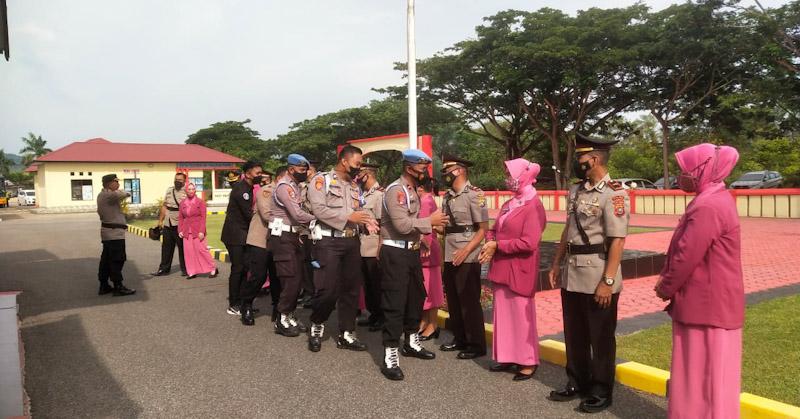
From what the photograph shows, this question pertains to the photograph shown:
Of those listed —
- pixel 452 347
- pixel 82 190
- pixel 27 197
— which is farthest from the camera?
pixel 27 197

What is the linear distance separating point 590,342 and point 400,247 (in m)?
1.55

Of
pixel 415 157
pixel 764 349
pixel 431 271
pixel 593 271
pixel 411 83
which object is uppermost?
pixel 411 83

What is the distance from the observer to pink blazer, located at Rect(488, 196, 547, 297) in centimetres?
434

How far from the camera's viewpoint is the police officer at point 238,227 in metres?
6.83

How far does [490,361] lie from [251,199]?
3507mm

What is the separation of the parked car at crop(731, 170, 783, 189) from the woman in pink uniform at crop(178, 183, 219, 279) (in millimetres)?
28664

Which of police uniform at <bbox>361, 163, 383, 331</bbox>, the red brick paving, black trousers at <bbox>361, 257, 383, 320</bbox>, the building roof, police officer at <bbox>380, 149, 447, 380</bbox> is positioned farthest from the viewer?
the building roof

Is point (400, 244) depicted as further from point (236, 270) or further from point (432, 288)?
point (236, 270)

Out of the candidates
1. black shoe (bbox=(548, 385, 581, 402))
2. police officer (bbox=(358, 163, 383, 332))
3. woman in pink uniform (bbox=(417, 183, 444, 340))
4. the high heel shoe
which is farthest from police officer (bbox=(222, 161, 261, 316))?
black shoe (bbox=(548, 385, 581, 402))

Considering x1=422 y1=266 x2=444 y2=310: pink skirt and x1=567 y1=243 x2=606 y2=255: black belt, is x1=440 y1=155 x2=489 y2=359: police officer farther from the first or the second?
x1=567 y1=243 x2=606 y2=255: black belt

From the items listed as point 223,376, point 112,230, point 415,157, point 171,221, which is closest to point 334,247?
point 415,157

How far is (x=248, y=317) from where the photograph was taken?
6.32 meters

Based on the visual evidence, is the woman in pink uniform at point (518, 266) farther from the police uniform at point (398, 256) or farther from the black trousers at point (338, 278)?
the black trousers at point (338, 278)

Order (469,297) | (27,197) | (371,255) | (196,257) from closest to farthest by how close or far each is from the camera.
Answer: (469,297) < (371,255) < (196,257) < (27,197)
